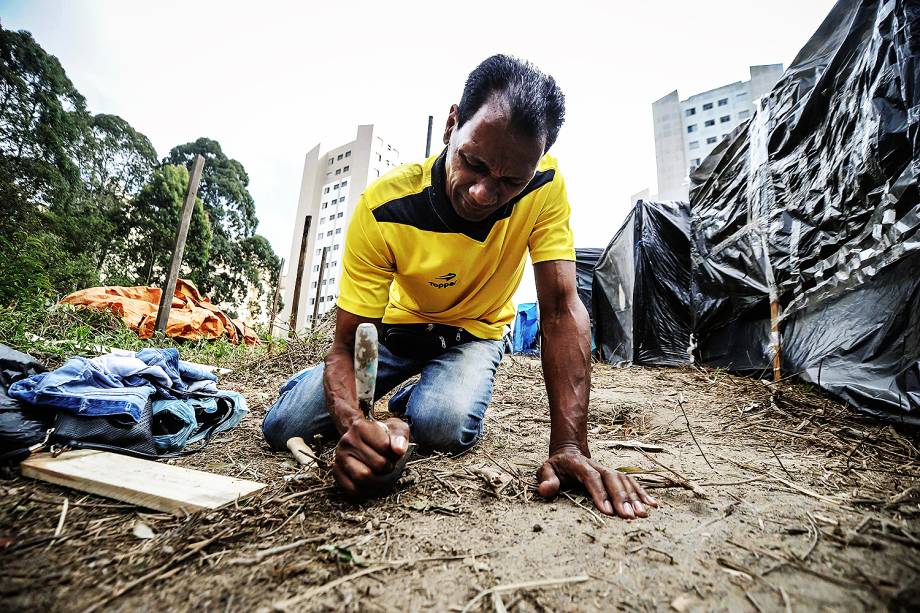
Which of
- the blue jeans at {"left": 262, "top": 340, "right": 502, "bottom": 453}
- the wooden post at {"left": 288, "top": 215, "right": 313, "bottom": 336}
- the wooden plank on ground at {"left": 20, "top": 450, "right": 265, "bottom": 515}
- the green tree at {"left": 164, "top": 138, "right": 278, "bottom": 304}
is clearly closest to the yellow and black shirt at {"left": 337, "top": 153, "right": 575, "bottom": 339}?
the blue jeans at {"left": 262, "top": 340, "right": 502, "bottom": 453}

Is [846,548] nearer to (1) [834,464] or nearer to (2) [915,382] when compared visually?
(1) [834,464]

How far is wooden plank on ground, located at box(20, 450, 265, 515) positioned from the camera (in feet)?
3.57

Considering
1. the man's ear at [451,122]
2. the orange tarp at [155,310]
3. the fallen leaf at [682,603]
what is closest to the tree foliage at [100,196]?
the orange tarp at [155,310]

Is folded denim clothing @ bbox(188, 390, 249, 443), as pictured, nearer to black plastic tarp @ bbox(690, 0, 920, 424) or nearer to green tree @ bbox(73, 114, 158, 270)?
black plastic tarp @ bbox(690, 0, 920, 424)

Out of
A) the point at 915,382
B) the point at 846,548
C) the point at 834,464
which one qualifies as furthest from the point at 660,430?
the point at 846,548

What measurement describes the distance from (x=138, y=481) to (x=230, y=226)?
20050 mm

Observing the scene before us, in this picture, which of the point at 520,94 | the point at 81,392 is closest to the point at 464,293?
the point at 520,94

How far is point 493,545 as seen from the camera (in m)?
0.91

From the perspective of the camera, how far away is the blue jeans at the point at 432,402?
1728 millimetres

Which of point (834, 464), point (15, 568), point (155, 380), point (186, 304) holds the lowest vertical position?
point (15, 568)

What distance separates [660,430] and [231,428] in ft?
7.99

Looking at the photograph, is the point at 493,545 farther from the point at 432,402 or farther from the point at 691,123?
the point at 691,123

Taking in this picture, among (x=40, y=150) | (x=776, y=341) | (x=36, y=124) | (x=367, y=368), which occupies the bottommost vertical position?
(x=367, y=368)

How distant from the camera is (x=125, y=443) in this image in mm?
1584
